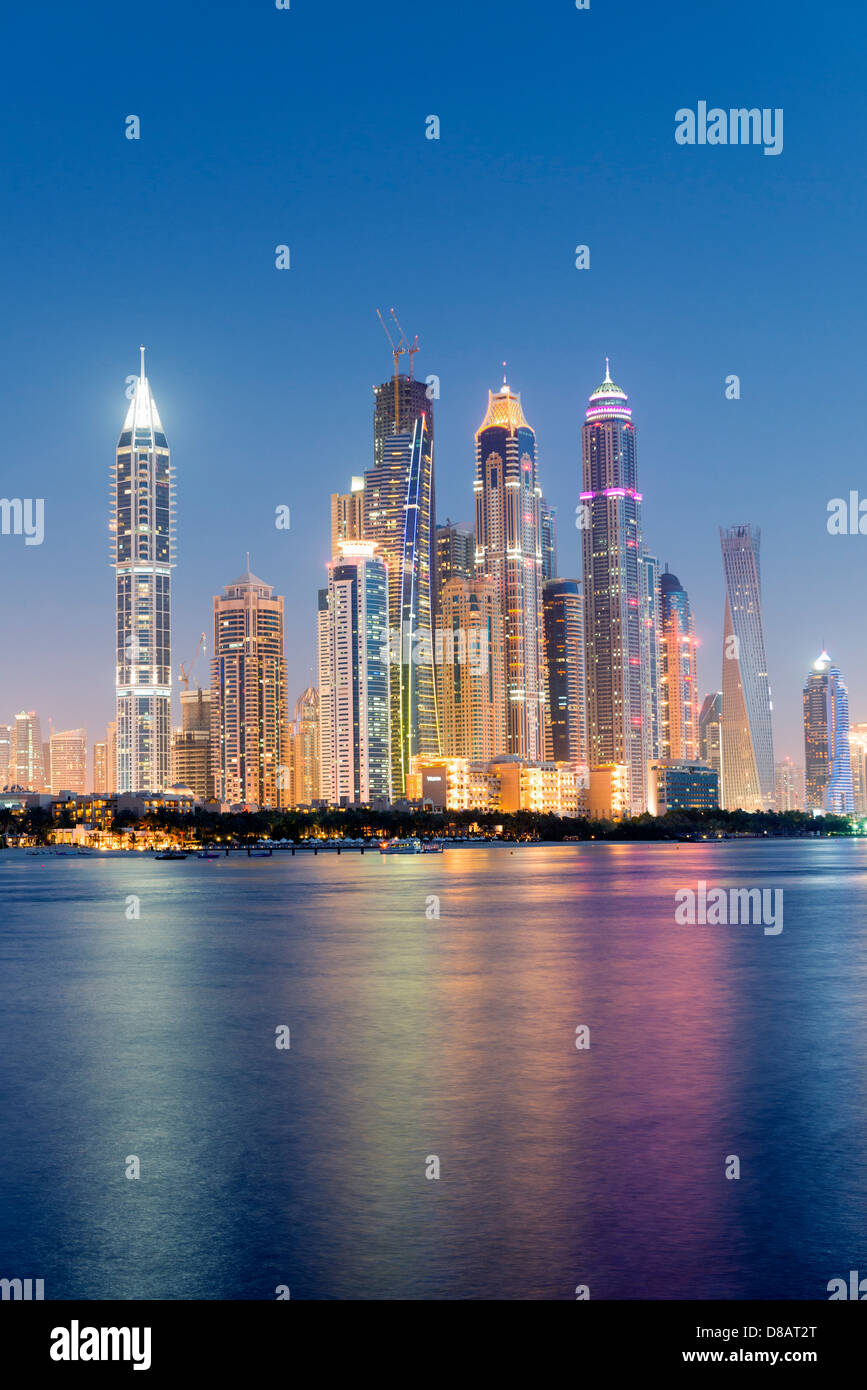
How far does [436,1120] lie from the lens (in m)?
28.6

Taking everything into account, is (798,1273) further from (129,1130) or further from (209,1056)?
(209,1056)

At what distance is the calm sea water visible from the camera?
1942 centimetres

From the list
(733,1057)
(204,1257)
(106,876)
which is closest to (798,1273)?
(204,1257)

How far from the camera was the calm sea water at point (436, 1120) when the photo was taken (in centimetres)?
1942

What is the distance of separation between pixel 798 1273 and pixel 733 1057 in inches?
691

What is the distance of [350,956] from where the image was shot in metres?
63.5

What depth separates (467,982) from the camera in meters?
53.1

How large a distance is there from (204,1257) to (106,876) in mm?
157202

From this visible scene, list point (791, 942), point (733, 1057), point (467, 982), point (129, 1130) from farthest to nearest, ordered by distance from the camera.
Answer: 1. point (791, 942)
2. point (467, 982)
3. point (733, 1057)
4. point (129, 1130)

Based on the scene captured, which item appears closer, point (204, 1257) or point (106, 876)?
point (204, 1257)

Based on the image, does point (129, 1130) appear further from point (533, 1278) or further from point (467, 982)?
point (467, 982)
